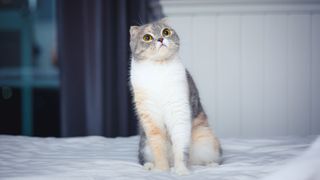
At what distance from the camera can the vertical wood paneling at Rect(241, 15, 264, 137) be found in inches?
92.1

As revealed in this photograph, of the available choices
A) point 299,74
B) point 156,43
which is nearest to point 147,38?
point 156,43

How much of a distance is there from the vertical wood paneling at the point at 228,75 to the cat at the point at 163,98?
3.41 ft

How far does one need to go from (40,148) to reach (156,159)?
54 cm

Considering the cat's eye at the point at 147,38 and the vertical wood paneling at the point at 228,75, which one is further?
the vertical wood paneling at the point at 228,75

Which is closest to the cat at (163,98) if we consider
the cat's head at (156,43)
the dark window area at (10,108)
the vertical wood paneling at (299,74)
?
the cat's head at (156,43)

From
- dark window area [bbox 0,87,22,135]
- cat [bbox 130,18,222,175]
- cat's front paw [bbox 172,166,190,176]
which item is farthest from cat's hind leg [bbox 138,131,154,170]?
dark window area [bbox 0,87,22,135]

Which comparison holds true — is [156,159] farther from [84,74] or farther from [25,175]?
[84,74]

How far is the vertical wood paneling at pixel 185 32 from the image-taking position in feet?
7.69

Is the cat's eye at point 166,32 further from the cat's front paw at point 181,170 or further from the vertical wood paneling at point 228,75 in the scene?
the vertical wood paneling at point 228,75

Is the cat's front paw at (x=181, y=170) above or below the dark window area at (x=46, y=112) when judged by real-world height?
above

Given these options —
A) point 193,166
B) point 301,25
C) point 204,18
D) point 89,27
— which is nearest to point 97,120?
point 89,27

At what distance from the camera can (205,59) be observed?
237 centimetres

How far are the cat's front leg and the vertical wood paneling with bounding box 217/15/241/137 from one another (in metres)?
1.12

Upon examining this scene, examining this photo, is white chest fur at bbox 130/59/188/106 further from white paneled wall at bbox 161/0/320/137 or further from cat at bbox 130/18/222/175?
white paneled wall at bbox 161/0/320/137
